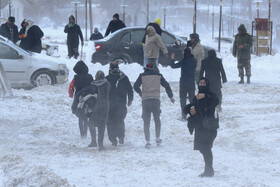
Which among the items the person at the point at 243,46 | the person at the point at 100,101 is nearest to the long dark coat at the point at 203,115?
the person at the point at 100,101

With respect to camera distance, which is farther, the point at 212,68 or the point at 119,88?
the point at 212,68

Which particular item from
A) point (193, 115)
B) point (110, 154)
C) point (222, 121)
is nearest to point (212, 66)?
point (222, 121)

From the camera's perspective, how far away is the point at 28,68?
1727 cm

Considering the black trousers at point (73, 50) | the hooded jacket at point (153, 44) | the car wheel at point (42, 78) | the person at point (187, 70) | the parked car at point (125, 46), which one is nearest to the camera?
the person at point (187, 70)

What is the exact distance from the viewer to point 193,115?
837cm

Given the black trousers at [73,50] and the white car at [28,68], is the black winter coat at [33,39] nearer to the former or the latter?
the white car at [28,68]

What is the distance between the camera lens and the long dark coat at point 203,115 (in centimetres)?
827

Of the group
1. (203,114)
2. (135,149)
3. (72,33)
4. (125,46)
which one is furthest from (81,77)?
(72,33)

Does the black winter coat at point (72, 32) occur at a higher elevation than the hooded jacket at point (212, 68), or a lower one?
higher

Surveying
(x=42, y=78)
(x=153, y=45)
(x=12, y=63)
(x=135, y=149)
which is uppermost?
(x=153, y=45)

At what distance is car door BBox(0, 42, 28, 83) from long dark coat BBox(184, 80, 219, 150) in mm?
9672

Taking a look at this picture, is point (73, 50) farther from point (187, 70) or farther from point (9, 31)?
point (187, 70)

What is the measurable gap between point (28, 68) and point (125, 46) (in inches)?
143

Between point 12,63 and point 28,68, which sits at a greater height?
point 12,63
